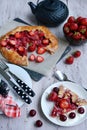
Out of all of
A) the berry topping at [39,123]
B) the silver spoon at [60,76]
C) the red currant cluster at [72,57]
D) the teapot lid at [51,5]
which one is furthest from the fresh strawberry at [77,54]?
the berry topping at [39,123]

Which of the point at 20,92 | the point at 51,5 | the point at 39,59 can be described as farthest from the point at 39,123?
the point at 51,5

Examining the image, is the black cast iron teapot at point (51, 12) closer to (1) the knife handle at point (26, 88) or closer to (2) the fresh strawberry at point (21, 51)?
(2) the fresh strawberry at point (21, 51)

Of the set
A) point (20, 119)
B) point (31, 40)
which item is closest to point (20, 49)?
point (31, 40)

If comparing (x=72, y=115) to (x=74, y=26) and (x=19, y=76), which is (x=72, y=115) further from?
(x=74, y=26)

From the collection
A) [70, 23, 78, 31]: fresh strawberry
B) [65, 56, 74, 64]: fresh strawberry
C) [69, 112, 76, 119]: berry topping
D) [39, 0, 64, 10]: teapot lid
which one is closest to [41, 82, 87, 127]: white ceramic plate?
[69, 112, 76, 119]: berry topping

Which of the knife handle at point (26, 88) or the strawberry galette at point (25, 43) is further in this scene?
the strawberry galette at point (25, 43)

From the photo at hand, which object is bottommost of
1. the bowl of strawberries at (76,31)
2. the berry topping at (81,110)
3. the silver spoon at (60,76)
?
the berry topping at (81,110)

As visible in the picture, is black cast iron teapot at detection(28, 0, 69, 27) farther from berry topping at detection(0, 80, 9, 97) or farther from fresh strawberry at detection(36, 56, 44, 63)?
berry topping at detection(0, 80, 9, 97)
